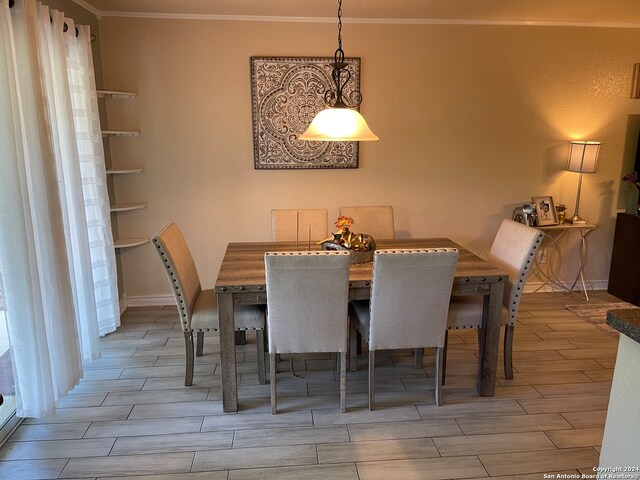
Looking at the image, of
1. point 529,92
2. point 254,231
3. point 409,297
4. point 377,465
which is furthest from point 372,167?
point 377,465

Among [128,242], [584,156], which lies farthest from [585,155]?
[128,242]

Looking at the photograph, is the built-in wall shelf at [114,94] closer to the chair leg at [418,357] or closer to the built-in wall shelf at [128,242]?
the built-in wall shelf at [128,242]

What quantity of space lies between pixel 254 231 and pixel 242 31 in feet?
5.57

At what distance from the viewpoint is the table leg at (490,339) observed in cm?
266

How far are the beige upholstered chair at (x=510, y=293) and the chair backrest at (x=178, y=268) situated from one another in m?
1.59

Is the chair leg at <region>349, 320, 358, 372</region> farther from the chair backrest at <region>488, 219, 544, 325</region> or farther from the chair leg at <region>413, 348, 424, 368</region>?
the chair backrest at <region>488, 219, 544, 325</region>

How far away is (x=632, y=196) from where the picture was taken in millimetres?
4426

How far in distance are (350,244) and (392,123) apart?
5.64 feet

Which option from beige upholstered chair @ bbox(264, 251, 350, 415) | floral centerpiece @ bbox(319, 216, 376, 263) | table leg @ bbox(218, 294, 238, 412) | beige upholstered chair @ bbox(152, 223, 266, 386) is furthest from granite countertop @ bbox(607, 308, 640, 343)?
A: beige upholstered chair @ bbox(152, 223, 266, 386)

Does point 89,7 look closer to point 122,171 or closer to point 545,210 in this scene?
point 122,171

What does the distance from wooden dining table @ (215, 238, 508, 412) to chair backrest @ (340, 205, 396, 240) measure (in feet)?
3.06

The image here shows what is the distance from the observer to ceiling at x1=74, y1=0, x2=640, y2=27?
11.3 ft

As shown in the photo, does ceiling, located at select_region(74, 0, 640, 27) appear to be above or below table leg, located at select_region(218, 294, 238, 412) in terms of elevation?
above

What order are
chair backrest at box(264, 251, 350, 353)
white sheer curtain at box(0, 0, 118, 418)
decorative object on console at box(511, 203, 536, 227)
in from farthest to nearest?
decorative object on console at box(511, 203, 536, 227) → chair backrest at box(264, 251, 350, 353) → white sheer curtain at box(0, 0, 118, 418)
